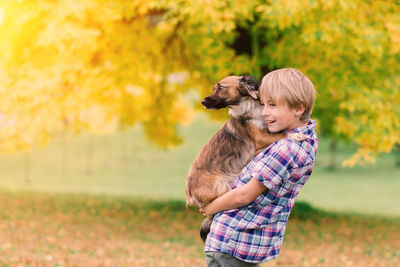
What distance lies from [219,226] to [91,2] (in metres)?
7.40

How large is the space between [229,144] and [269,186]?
0.60m

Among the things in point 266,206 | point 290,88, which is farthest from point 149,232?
point 290,88

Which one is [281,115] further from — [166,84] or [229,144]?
[166,84]

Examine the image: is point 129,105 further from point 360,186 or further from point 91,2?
point 360,186

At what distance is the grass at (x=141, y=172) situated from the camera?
24250 mm

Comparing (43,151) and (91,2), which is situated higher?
(91,2)

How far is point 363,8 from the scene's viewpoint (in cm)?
886

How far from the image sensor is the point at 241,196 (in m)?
2.32

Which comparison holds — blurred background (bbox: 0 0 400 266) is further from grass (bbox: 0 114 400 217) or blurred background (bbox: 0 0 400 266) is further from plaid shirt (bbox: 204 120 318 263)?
grass (bbox: 0 114 400 217)

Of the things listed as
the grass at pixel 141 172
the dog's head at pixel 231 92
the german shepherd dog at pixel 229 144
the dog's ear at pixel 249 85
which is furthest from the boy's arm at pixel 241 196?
the grass at pixel 141 172

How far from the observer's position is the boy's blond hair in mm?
2297

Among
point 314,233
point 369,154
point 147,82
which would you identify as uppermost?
point 147,82

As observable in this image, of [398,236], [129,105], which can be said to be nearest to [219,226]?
[398,236]

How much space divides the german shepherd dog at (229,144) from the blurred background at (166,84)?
4494mm
